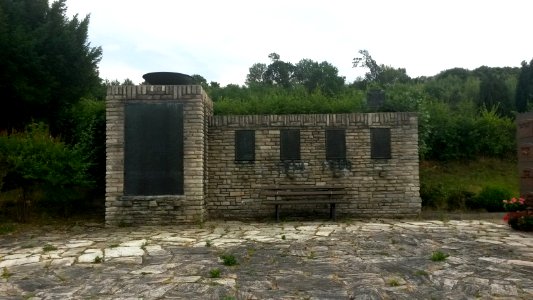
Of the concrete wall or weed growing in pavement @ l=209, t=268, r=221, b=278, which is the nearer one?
weed growing in pavement @ l=209, t=268, r=221, b=278

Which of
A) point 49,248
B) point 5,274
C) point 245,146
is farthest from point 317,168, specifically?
point 5,274

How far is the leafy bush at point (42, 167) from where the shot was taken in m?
8.28

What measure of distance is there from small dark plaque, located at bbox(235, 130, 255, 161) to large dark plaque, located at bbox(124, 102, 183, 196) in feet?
4.78

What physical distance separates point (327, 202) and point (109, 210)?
14.5ft

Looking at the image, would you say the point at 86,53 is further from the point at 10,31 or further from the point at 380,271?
the point at 380,271

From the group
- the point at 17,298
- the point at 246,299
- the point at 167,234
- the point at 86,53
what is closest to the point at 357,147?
the point at 167,234

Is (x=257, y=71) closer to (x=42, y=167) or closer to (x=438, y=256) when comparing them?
(x=42, y=167)

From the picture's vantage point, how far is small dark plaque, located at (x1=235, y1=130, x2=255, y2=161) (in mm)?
9555

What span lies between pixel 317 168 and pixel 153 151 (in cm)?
355

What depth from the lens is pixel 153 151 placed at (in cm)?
851

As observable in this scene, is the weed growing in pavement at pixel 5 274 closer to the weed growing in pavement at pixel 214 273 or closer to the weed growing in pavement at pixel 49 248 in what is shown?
the weed growing in pavement at pixel 49 248

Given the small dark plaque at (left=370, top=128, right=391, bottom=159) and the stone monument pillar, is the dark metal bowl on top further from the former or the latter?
the small dark plaque at (left=370, top=128, right=391, bottom=159)

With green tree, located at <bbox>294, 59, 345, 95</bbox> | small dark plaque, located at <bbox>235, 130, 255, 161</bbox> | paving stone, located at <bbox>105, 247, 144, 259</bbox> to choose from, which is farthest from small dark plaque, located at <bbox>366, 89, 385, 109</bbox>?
green tree, located at <bbox>294, 59, 345, 95</bbox>

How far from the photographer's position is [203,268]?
15.5 feet
